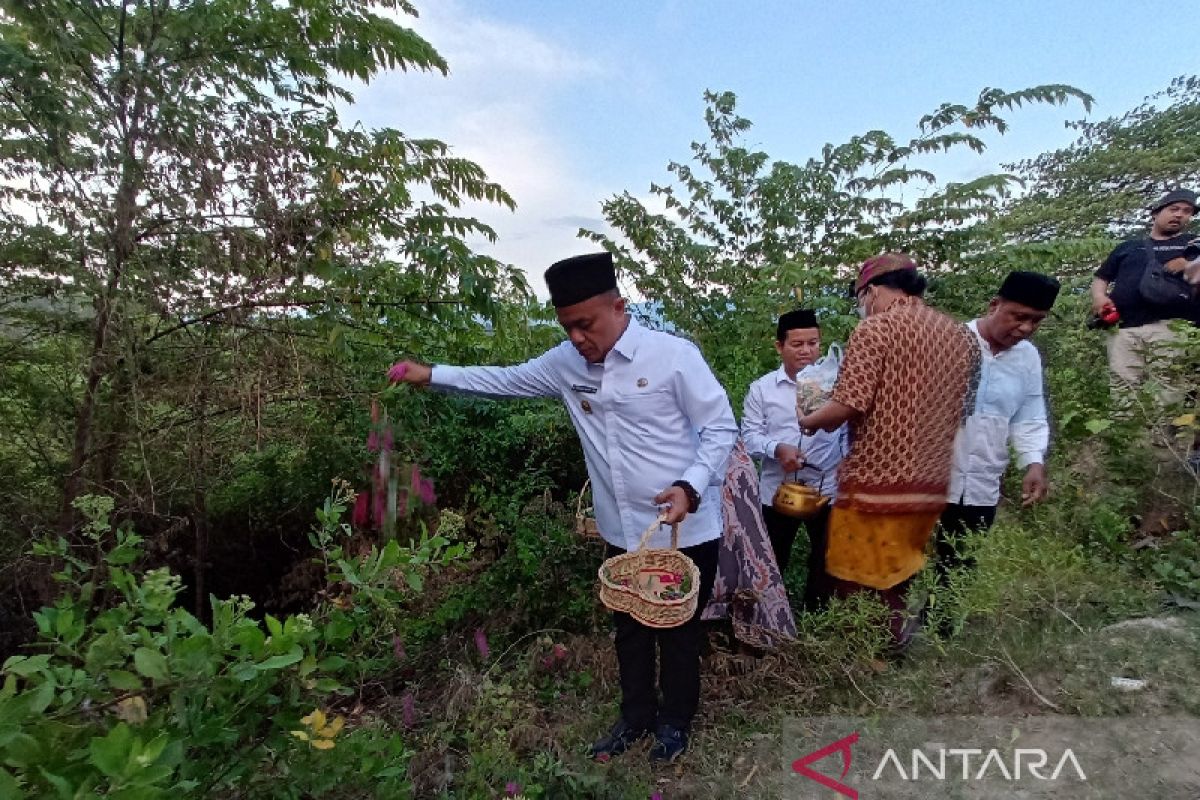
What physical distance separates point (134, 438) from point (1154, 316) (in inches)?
237

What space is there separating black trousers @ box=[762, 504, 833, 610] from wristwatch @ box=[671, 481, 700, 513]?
3.62ft

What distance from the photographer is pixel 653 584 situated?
261 cm

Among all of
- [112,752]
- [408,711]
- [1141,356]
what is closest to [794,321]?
[1141,356]

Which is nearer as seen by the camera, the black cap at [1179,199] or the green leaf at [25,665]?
the green leaf at [25,665]

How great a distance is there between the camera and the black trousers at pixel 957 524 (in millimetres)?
3307

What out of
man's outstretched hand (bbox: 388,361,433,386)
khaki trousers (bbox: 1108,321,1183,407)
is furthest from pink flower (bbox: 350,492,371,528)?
khaki trousers (bbox: 1108,321,1183,407)

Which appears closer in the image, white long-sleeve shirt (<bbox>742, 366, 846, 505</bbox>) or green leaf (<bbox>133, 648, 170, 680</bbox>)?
green leaf (<bbox>133, 648, 170, 680</bbox>)

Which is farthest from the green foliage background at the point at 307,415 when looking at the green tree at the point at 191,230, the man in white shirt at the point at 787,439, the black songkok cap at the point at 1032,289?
the black songkok cap at the point at 1032,289

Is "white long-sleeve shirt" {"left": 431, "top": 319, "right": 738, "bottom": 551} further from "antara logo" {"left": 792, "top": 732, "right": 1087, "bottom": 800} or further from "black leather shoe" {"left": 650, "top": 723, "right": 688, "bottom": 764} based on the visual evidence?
"antara logo" {"left": 792, "top": 732, "right": 1087, "bottom": 800}

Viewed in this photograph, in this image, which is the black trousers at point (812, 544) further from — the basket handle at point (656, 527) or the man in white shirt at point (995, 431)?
the basket handle at point (656, 527)

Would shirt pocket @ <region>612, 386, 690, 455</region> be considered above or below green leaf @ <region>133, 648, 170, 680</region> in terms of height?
above

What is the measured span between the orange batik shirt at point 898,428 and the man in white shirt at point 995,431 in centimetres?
35

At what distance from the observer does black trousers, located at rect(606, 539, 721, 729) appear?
2785 mm

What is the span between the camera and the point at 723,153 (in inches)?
250
